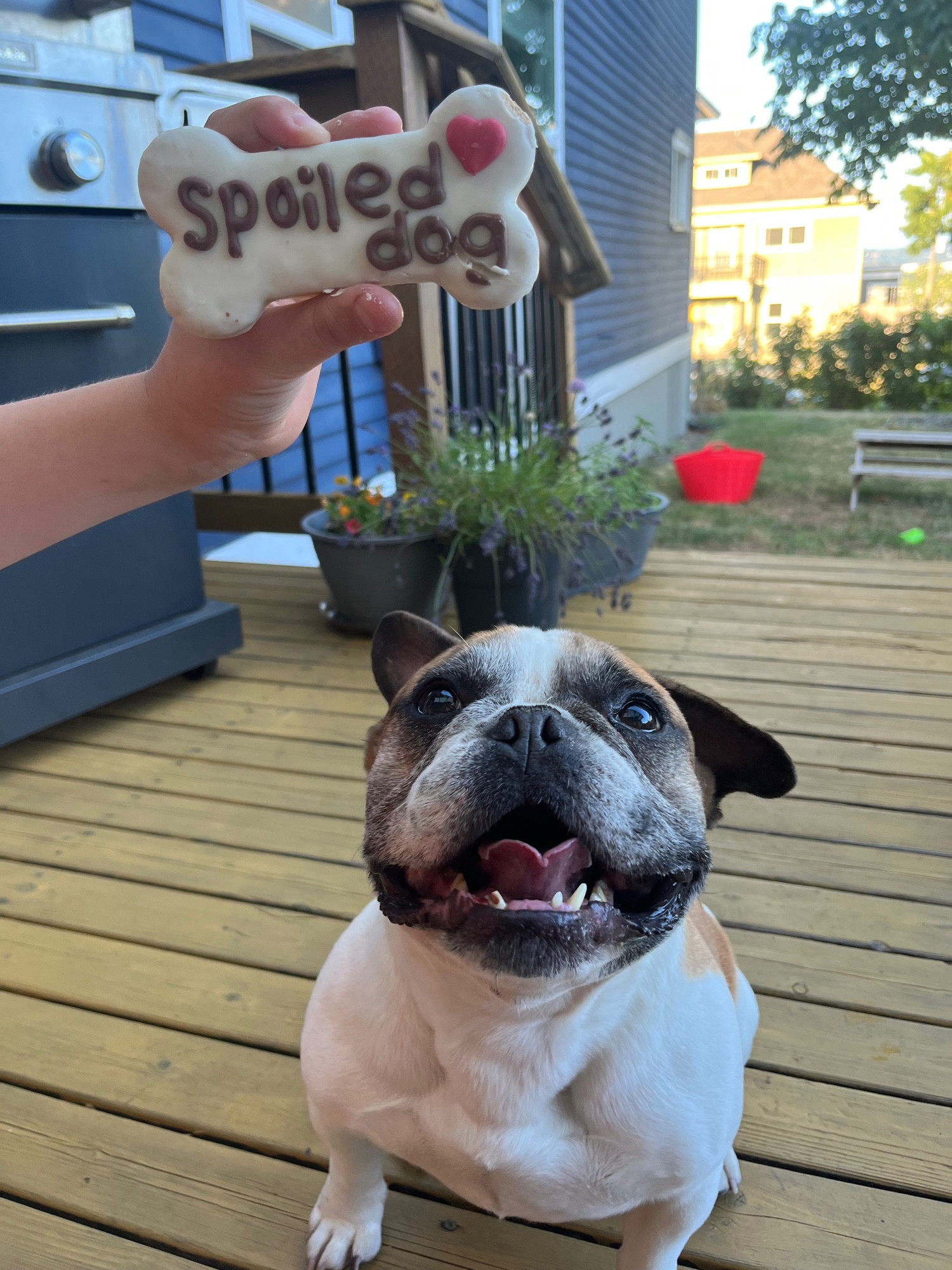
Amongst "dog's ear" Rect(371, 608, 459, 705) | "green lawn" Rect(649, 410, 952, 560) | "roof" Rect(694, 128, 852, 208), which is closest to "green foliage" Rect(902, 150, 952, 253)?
"green lawn" Rect(649, 410, 952, 560)

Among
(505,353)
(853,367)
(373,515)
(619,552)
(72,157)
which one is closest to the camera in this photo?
(72,157)

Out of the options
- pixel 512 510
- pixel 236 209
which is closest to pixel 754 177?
pixel 512 510

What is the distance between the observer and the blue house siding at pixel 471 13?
5.89 meters

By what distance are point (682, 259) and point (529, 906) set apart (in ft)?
44.9

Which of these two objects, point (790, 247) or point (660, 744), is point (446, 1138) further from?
point (790, 247)

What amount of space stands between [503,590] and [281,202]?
2.46 metres

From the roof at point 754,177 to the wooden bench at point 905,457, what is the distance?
10.8 meters

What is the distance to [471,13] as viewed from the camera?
20.5 feet

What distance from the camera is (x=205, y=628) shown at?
3197mm

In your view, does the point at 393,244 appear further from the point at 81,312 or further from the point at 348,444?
the point at 348,444

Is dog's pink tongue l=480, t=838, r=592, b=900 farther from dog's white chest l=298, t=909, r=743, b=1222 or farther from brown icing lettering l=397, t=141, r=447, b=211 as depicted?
brown icing lettering l=397, t=141, r=447, b=211

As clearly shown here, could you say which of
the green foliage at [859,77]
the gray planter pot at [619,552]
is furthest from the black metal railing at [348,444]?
the green foliage at [859,77]

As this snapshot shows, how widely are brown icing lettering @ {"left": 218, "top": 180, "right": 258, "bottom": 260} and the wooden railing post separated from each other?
2.14m

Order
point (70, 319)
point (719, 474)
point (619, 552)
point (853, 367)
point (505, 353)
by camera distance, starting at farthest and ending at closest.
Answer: point (853, 367), point (719, 474), point (505, 353), point (619, 552), point (70, 319)
